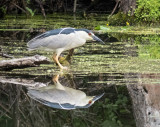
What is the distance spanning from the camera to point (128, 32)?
12109 millimetres

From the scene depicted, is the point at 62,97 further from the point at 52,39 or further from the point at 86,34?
the point at 86,34

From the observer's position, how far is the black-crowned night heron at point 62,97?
15.1ft

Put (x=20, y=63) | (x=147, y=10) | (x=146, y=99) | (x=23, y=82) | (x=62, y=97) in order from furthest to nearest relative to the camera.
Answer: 1. (x=147, y=10)
2. (x=20, y=63)
3. (x=23, y=82)
4. (x=146, y=99)
5. (x=62, y=97)

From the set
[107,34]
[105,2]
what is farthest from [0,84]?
[105,2]

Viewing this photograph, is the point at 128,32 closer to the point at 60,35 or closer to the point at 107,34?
the point at 107,34

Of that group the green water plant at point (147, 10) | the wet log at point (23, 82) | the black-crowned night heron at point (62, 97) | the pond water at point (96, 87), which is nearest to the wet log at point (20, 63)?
the pond water at point (96, 87)

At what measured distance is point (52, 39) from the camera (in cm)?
654

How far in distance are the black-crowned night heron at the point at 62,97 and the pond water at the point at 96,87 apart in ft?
0.12

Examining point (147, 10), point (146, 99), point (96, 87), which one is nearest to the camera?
point (146, 99)

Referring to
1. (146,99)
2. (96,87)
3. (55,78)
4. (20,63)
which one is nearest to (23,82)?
(55,78)

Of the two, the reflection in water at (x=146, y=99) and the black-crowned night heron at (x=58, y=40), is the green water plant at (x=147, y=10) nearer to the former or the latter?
the black-crowned night heron at (x=58, y=40)

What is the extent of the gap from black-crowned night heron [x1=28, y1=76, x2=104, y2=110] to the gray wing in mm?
1206

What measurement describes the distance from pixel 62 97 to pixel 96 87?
775 millimetres

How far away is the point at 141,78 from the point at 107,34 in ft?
19.7
